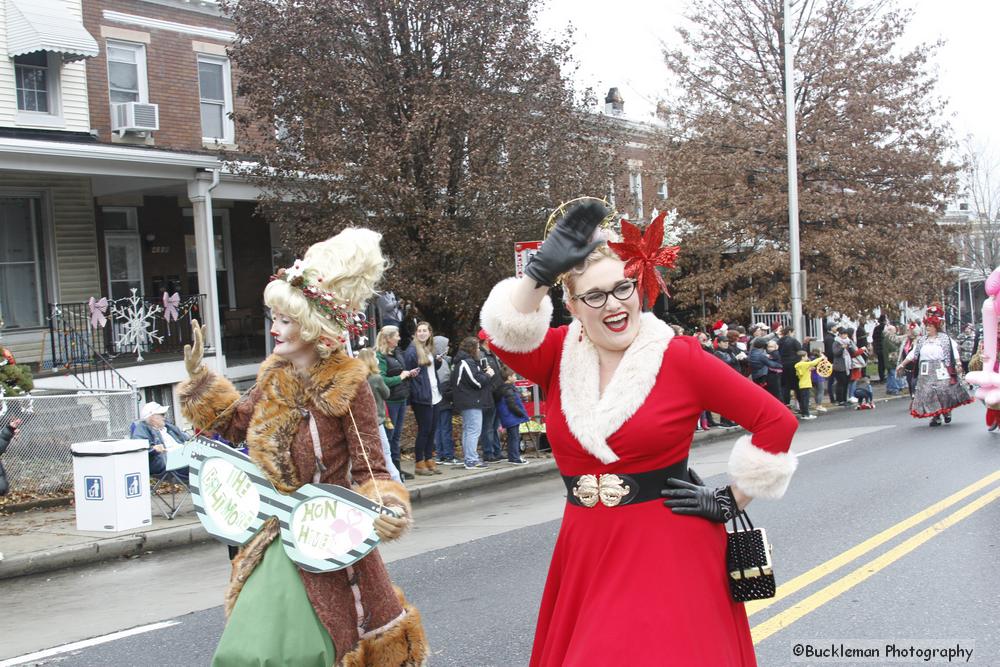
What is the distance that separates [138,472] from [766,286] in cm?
1824

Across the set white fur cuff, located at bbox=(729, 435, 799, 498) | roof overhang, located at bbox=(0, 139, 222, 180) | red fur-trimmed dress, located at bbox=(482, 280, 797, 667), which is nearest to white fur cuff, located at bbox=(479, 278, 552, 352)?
red fur-trimmed dress, located at bbox=(482, 280, 797, 667)

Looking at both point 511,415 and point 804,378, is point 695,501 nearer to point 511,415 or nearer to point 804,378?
point 511,415

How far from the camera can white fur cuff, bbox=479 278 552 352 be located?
11.4 feet

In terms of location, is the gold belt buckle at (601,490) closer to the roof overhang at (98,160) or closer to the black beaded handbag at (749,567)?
the black beaded handbag at (749,567)

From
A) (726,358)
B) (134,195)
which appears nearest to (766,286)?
(726,358)

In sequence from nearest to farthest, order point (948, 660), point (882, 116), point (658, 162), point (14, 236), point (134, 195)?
point (948, 660) < point (14, 236) < point (134, 195) < point (882, 116) < point (658, 162)

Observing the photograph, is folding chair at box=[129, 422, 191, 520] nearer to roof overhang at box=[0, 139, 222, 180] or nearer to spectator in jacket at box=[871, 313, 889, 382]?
roof overhang at box=[0, 139, 222, 180]

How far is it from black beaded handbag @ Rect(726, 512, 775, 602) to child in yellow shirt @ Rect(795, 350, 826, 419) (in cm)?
1631

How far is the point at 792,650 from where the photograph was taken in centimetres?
540

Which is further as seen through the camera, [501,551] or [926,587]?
[501,551]

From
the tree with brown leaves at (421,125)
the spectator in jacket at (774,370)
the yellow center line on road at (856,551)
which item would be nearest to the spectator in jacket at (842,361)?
the spectator in jacket at (774,370)

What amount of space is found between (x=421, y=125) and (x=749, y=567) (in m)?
13.0

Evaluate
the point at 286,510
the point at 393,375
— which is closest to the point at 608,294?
the point at 286,510

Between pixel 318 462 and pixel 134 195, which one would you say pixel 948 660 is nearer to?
pixel 318 462
